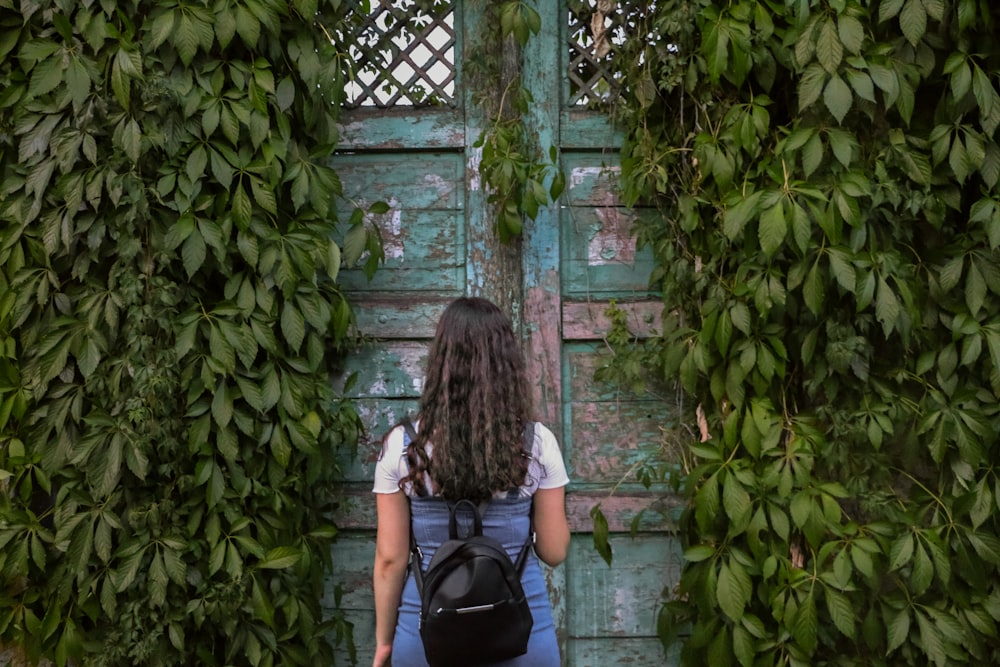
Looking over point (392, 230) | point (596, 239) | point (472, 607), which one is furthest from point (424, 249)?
point (472, 607)

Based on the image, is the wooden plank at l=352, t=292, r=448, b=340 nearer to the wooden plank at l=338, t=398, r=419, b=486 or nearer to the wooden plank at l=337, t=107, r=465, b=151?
the wooden plank at l=338, t=398, r=419, b=486

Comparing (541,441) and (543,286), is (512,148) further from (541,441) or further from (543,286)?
(541,441)

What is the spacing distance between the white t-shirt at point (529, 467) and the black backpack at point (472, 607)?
0.16 meters

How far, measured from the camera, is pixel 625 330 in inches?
117

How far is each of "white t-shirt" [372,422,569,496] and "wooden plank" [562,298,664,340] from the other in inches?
38.7

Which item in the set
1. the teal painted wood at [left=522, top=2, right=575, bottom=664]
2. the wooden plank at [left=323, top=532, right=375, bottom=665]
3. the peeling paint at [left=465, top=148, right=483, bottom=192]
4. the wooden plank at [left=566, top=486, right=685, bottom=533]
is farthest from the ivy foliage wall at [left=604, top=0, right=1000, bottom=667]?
the wooden plank at [left=323, top=532, right=375, bottom=665]

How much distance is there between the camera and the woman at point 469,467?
6.32 ft

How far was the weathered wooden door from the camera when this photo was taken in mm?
2986

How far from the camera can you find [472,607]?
185 centimetres

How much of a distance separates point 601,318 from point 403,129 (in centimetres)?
84

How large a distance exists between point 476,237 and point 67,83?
1198 mm

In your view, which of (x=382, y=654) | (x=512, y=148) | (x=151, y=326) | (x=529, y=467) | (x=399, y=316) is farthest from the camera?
(x=399, y=316)

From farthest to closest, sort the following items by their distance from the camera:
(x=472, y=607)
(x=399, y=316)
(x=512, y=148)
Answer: (x=399, y=316)
(x=512, y=148)
(x=472, y=607)

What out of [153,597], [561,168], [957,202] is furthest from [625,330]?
[153,597]
